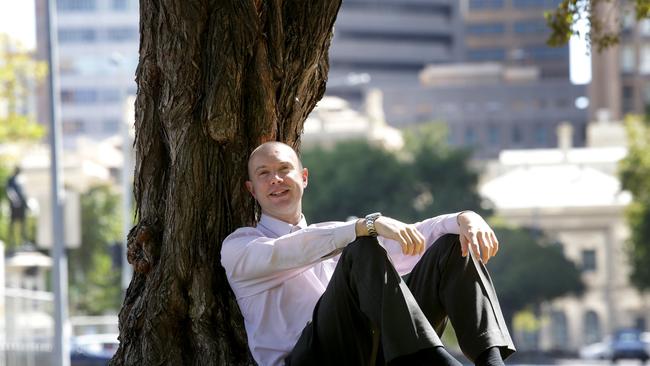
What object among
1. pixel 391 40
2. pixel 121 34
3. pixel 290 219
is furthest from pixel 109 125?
pixel 290 219

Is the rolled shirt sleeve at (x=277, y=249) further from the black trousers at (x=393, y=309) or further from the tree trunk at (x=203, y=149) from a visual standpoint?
the tree trunk at (x=203, y=149)

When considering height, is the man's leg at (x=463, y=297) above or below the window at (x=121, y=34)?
below

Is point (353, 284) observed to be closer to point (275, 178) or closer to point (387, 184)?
point (275, 178)

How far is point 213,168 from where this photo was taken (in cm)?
646

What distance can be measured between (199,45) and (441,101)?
413ft

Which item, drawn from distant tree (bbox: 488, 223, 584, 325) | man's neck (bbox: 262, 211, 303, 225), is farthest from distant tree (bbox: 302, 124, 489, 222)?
man's neck (bbox: 262, 211, 303, 225)

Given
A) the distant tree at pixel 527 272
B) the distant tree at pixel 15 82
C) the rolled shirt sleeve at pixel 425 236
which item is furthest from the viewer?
the distant tree at pixel 527 272

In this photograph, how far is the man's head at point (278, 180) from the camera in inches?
240

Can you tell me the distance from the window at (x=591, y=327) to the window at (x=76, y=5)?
5957 cm

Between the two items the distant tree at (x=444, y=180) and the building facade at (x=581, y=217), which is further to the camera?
the building facade at (x=581, y=217)

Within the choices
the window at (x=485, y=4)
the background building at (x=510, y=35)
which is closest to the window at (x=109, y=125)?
the background building at (x=510, y=35)

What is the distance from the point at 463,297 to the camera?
5.57 meters

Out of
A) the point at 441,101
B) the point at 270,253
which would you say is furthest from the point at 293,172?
the point at 441,101

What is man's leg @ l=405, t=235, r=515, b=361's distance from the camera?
552cm
